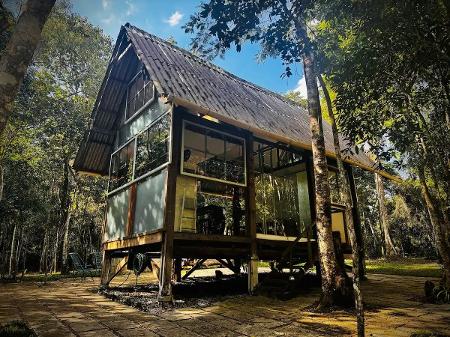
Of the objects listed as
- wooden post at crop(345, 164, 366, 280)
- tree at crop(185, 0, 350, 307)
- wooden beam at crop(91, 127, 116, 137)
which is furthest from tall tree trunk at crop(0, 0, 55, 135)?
wooden post at crop(345, 164, 366, 280)

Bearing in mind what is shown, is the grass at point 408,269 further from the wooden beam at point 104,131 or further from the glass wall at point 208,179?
the wooden beam at point 104,131

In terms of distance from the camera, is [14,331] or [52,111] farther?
[52,111]

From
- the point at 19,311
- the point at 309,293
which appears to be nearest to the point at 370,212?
the point at 309,293

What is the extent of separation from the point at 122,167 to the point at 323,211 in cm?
679

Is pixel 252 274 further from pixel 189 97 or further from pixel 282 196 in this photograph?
pixel 189 97

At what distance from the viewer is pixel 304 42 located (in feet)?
17.8

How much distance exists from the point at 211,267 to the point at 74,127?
1172cm

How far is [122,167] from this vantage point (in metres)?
10.1

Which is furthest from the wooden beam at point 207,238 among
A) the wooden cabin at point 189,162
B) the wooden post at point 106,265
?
the wooden post at point 106,265

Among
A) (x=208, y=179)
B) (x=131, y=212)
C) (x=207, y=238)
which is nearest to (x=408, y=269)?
(x=207, y=238)

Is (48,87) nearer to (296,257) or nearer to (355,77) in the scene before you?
(296,257)

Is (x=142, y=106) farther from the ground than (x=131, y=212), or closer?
farther from the ground

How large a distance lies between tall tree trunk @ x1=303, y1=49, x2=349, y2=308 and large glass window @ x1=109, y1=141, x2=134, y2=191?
18.6ft

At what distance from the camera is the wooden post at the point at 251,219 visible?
7.54 m
